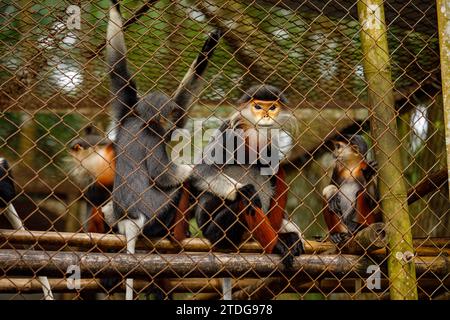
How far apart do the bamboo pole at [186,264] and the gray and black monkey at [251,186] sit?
0.55 ft

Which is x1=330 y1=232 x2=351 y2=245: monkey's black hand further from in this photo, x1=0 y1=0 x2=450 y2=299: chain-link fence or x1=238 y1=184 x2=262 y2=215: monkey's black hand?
x1=238 y1=184 x2=262 y2=215: monkey's black hand

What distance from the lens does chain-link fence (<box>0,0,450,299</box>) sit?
95.8 inches

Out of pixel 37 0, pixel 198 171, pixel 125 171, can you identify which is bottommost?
pixel 125 171

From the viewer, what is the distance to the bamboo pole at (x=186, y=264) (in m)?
2.22

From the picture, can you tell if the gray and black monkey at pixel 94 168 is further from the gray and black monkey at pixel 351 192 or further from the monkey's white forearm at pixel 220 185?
the gray and black monkey at pixel 351 192

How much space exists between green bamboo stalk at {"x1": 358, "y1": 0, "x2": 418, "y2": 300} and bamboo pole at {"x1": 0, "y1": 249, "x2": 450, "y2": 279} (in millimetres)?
132

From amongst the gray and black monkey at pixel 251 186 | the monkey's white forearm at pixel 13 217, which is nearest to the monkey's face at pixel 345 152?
the gray and black monkey at pixel 251 186

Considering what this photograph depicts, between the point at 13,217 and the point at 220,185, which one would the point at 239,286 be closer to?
the point at 220,185

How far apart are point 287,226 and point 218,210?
38cm

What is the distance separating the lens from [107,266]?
232 centimetres
